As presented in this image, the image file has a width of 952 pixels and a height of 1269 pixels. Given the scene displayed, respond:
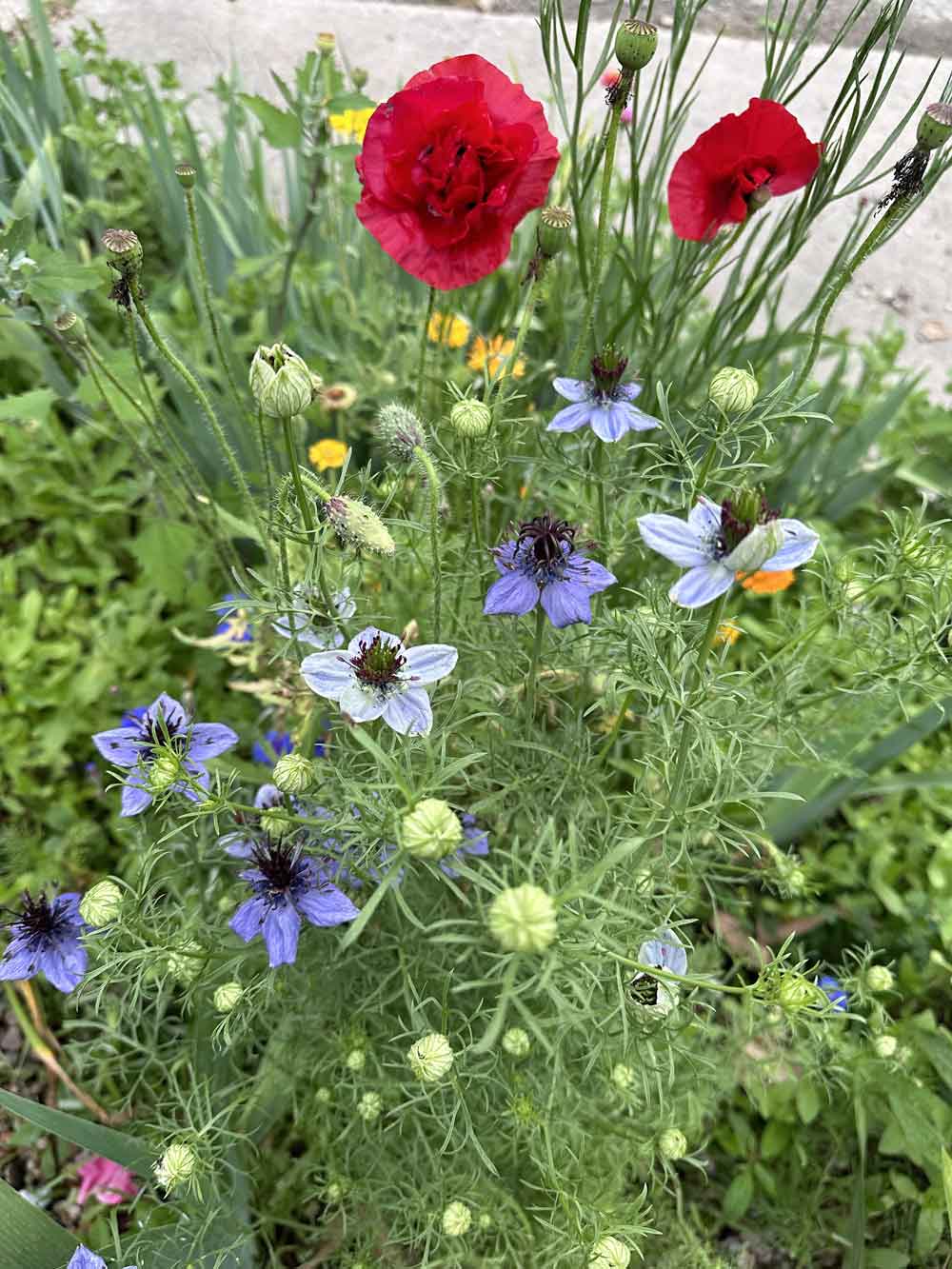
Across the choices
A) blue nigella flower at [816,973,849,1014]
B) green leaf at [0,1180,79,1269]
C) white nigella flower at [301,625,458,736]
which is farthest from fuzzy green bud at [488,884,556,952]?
green leaf at [0,1180,79,1269]

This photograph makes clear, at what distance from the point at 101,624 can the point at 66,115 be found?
1095mm

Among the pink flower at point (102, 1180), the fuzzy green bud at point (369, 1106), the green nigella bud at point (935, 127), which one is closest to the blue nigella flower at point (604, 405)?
the green nigella bud at point (935, 127)

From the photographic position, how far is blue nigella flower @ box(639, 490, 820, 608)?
0.66m

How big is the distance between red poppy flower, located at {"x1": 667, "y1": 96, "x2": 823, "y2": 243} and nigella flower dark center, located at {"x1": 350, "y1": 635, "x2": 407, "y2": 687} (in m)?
→ 0.63

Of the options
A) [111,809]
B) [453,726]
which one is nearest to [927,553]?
[453,726]

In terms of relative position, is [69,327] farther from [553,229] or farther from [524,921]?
[524,921]

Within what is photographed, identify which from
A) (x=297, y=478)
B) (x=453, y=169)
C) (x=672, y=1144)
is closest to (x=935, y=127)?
(x=453, y=169)

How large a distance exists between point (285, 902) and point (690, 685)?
45 cm

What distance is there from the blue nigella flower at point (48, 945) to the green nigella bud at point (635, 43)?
1.00 meters

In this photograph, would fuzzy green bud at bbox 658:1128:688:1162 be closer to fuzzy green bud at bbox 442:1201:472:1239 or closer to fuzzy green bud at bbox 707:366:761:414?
fuzzy green bud at bbox 442:1201:472:1239

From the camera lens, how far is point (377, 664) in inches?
30.0

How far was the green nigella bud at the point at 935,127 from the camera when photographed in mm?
830

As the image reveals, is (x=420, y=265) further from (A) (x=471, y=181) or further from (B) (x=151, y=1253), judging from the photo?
(B) (x=151, y=1253)

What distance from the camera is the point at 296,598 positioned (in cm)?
89
